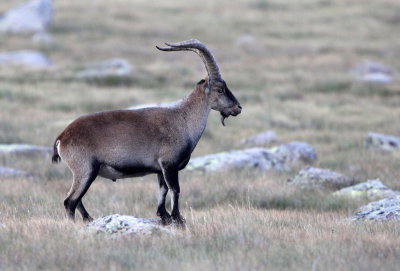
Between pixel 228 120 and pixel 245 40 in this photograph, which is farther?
pixel 245 40

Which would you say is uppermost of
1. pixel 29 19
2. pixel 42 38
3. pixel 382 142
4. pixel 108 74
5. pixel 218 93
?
pixel 218 93

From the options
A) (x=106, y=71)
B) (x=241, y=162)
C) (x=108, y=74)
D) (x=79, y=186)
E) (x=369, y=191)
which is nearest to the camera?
(x=79, y=186)

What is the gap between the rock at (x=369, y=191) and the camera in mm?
11141

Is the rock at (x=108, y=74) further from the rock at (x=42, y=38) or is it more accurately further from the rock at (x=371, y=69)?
the rock at (x=371, y=69)

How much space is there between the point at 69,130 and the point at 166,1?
57.1m

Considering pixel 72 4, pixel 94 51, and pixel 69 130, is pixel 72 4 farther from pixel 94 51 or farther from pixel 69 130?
pixel 69 130

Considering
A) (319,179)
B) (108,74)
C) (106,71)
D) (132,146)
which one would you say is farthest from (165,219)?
(106,71)

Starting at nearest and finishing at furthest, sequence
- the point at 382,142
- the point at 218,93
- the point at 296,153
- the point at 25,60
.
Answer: the point at 218,93 → the point at 296,153 → the point at 382,142 → the point at 25,60

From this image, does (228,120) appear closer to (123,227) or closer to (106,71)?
(106,71)

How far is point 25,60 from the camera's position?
3209 cm

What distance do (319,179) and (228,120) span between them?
9753mm

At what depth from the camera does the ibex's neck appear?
8531 mm

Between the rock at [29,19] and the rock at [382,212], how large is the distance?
124 ft

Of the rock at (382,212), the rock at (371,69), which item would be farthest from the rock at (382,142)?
the rock at (371,69)
